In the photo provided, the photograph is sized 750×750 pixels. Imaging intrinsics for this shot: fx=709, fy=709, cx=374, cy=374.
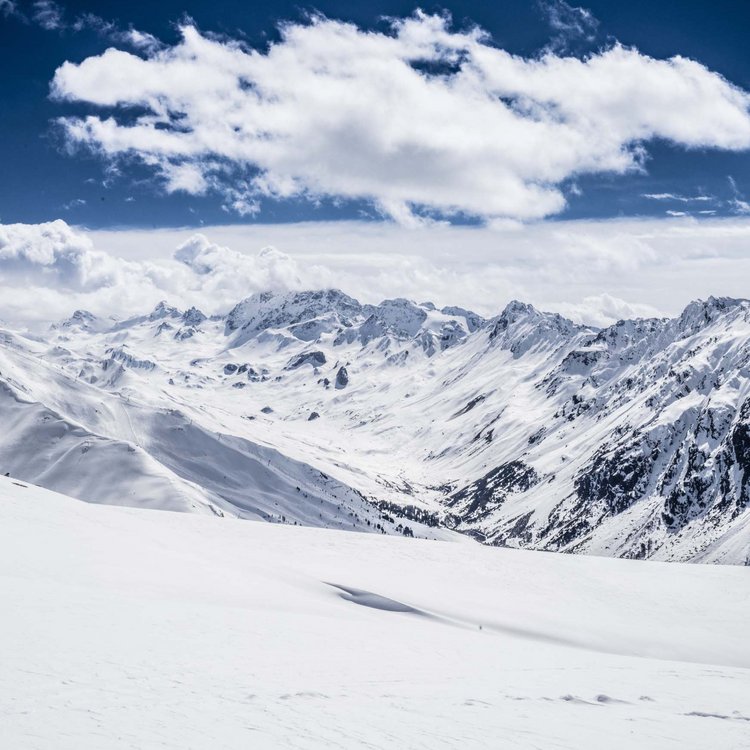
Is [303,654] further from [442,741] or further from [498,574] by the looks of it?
[498,574]

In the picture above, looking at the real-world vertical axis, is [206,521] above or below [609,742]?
below

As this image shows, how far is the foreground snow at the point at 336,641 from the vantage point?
1700 cm

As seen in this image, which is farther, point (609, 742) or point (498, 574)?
point (498, 574)

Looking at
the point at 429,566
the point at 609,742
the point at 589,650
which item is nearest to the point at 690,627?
the point at 589,650

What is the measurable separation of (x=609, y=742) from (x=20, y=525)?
31592mm

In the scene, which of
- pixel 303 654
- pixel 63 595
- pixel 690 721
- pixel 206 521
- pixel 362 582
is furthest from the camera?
pixel 206 521

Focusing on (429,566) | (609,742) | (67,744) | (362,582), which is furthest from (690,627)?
(67,744)

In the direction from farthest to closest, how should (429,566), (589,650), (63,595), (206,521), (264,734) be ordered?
Result: 1. (206,521)
2. (429,566)
3. (589,650)
4. (63,595)
5. (264,734)

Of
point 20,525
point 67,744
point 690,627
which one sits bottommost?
point 690,627

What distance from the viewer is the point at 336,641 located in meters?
26.8

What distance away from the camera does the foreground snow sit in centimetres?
1700

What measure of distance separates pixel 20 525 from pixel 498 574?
2993 centimetres

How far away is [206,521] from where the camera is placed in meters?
51.7

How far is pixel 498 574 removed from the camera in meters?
48.6
